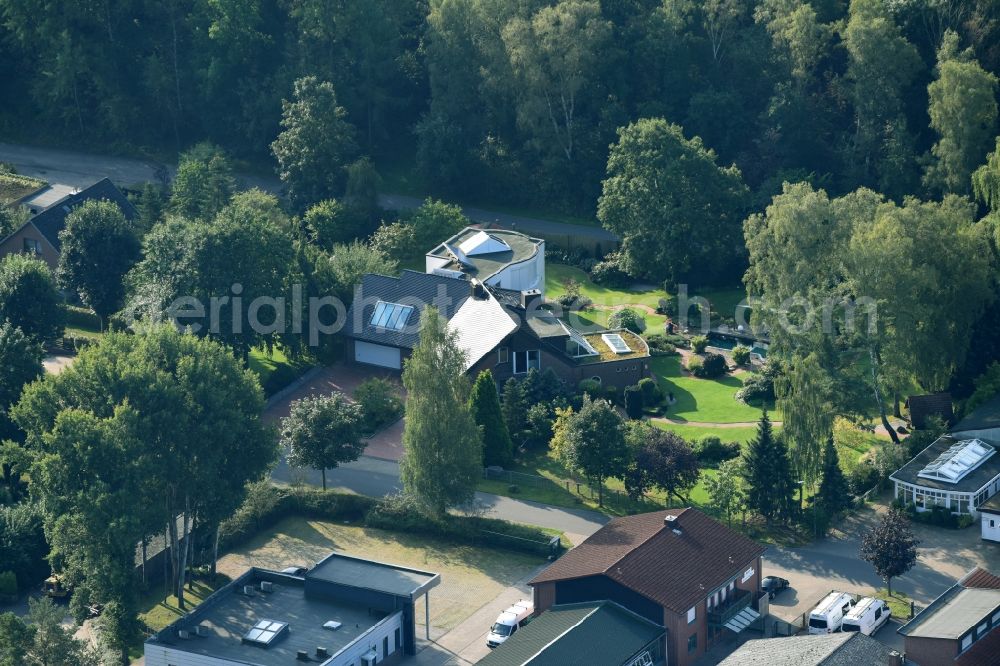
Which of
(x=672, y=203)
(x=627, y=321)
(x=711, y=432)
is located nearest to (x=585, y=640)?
(x=711, y=432)

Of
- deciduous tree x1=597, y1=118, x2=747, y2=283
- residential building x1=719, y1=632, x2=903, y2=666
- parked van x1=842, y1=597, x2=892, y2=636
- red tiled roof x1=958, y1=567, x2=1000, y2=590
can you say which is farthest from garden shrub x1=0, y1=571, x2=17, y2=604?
deciduous tree x1=597, y1=118, x2=747, y2=283

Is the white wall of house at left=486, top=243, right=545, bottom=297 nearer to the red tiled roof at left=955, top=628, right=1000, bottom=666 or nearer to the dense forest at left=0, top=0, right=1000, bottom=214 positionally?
the dense forest at left=0, top=0, right=1000, bottom=214

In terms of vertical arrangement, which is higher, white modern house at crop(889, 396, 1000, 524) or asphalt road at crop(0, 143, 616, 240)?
asphalt road at crop(0, 143, 616, 240)

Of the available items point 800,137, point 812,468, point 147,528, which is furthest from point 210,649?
point 800,137

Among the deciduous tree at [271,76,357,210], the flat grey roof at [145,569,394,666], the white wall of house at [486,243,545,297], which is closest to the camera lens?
the flat grey roof at [145,569,394,666]

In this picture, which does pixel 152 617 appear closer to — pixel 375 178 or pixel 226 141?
pixel 375 178

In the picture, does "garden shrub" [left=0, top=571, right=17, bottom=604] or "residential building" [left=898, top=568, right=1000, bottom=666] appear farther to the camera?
"garden shrub" [left=0, top=571, right=17, bottom=604]
